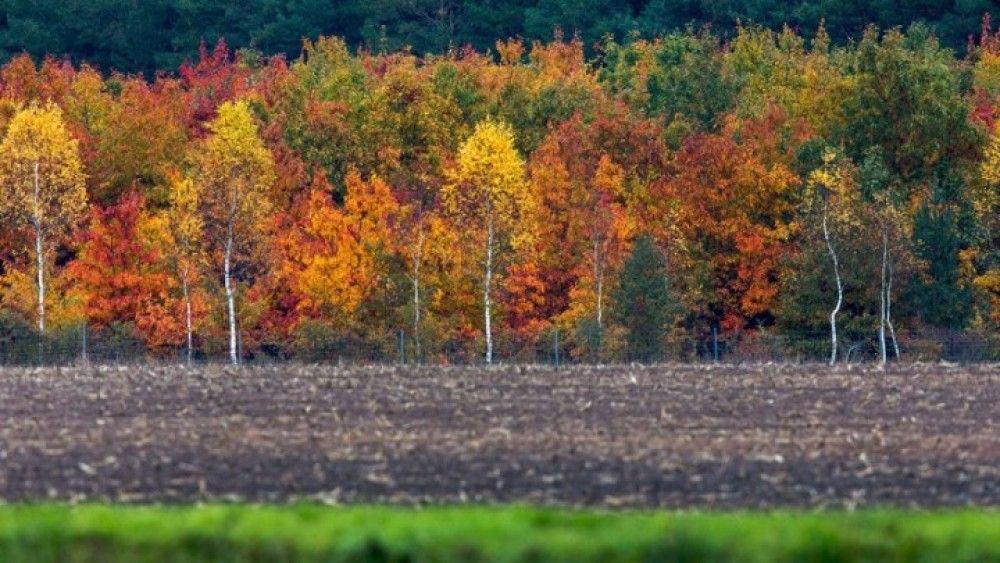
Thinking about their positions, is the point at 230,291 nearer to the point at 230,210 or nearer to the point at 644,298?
the point at 230,210

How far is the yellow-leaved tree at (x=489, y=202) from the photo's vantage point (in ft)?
199

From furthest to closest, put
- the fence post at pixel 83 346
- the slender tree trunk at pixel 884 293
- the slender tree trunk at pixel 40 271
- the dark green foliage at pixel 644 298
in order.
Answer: the slender tree trunk at pixel 40 271, the slender tree trunk at pixel 884 293, the dark green foliage at pixel 644 298, the fence post at pixel 83 346

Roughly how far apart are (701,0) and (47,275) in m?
57.2

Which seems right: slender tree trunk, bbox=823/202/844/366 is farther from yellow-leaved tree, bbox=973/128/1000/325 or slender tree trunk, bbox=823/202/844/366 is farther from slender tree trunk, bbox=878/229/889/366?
yellow-leaved tree, bbox=973/128/1000/325

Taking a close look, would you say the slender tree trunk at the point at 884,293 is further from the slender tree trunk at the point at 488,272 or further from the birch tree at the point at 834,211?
the slender tree trunk at the point at 488,272

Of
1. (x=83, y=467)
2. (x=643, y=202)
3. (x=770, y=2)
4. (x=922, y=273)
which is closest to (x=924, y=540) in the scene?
(x=83, y=467)

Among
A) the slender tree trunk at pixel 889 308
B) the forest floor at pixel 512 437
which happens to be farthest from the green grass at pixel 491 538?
the slender tree trunk at pixel 889 308

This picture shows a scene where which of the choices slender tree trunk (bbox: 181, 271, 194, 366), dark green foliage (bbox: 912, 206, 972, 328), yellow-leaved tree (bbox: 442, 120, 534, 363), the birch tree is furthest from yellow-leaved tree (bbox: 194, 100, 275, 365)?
dark green foliage (bbox: 912, 206, 972, 328)

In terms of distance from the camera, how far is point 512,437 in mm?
25109

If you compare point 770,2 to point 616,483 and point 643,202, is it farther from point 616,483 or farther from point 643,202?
point 616,483

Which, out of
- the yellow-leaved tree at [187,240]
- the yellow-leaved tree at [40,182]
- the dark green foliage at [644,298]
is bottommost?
the dark green foliage at [644,298]

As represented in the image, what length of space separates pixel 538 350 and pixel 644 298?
3.26 m

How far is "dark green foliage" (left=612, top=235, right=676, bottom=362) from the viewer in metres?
55.6

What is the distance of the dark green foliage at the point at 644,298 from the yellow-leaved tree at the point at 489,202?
16.3 ft
